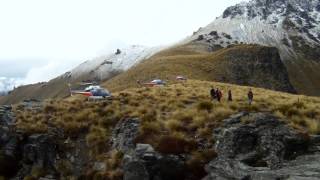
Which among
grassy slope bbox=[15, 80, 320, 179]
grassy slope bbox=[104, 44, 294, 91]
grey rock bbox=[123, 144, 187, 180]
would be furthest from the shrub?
grassy slope bbox=[104, 44, 294, 91]

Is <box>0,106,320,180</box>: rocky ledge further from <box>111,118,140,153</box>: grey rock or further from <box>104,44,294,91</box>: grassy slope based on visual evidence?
<box>104,44,294,91</box>: grassy slope

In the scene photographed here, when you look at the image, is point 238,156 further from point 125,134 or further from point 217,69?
point 217,69

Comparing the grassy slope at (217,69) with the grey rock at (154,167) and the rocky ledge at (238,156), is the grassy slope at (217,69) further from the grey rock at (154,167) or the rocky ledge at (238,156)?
the grey rock at (154,167)

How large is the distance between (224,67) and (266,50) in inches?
626

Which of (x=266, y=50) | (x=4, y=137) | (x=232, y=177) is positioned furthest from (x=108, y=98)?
(x=266, y=50)

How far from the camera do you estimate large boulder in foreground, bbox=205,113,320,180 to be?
2234 cm

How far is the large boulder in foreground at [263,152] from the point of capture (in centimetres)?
2234

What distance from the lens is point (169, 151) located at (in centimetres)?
2823

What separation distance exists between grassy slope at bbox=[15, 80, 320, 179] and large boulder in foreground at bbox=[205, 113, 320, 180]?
111 centimetres

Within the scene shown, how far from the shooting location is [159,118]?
33.8m

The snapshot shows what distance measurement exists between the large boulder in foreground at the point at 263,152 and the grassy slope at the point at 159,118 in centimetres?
111

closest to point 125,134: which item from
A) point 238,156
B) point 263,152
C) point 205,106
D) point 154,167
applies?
point 205,106

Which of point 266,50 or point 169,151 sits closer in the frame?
point 169,151

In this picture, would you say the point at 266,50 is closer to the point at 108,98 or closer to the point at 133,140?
the point at 108,98
